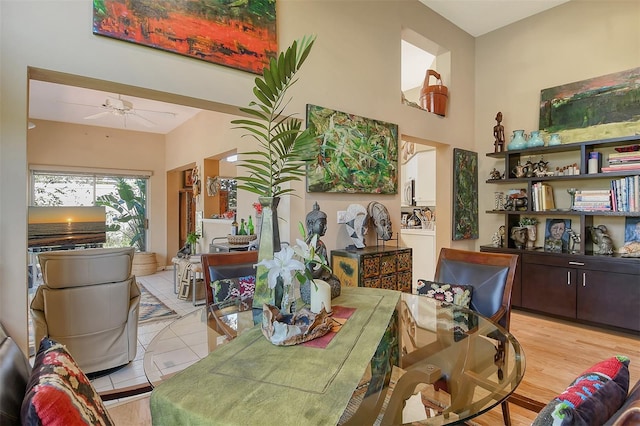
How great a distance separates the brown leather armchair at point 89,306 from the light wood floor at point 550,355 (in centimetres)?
68

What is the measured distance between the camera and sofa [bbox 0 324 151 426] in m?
0.62

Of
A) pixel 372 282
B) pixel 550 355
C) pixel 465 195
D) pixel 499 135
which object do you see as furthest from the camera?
pixel 465 195

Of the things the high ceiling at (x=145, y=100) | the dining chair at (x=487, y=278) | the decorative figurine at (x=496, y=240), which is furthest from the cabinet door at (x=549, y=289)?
the high ceiling at (x=145, y=100)

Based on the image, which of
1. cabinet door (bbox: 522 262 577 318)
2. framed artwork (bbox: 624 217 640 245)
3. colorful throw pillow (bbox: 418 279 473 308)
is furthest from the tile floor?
framed artwork (bbox: 624 217 640 245)

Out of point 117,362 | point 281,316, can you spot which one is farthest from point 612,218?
point 117,362

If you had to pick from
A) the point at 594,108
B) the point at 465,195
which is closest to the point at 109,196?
the point at 465,195

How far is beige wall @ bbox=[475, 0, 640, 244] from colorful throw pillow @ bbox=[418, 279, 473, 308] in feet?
9.20

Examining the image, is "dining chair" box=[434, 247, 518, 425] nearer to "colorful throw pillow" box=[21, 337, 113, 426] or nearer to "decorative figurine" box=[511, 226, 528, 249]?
"colorful throw pillow" box=[21, 337, 113, 426]

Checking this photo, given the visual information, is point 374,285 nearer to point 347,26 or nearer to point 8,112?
point 347,26

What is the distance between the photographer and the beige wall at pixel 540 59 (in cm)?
369

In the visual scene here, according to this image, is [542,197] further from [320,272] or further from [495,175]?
[320,272]

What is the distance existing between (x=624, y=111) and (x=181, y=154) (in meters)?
6.83

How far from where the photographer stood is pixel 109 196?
7211 mm

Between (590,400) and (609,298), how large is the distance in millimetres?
3715
